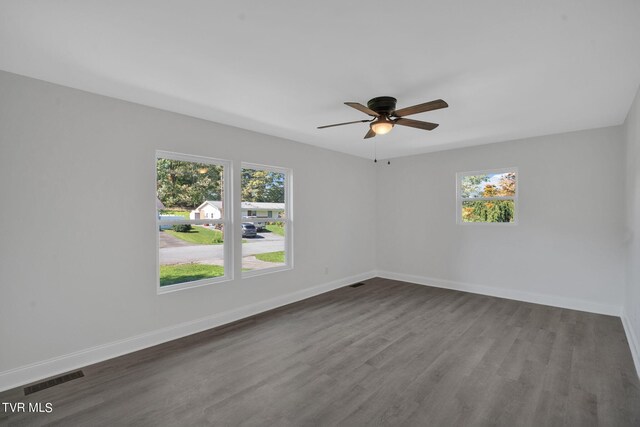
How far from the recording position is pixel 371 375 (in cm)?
258

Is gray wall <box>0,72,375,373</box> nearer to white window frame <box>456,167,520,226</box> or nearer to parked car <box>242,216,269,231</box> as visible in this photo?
parked car <box>242,216,269,231</box>

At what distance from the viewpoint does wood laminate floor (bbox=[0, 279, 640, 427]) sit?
6.80 feet

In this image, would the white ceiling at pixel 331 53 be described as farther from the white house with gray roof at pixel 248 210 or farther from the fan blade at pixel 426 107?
the white house with gray roof at pixel 248 210

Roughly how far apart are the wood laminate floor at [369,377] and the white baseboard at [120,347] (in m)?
0.11

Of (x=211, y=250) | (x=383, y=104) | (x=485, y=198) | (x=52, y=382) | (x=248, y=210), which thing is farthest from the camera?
(x=485, y=198)

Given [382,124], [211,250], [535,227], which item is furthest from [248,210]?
[535,227]

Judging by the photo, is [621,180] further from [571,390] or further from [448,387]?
[448,387]

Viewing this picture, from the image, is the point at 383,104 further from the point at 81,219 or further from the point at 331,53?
the point at 81,219

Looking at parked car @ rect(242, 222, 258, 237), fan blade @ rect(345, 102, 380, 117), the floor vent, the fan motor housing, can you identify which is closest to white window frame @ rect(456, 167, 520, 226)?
the fan motor housing

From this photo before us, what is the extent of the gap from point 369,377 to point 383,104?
2499mm

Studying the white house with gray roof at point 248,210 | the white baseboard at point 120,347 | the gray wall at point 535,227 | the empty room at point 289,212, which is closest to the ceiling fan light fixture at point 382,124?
the empty room at point 289,212

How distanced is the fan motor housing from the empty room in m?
0.03

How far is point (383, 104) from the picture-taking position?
2.90m

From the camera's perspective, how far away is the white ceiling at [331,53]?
1723 mm
